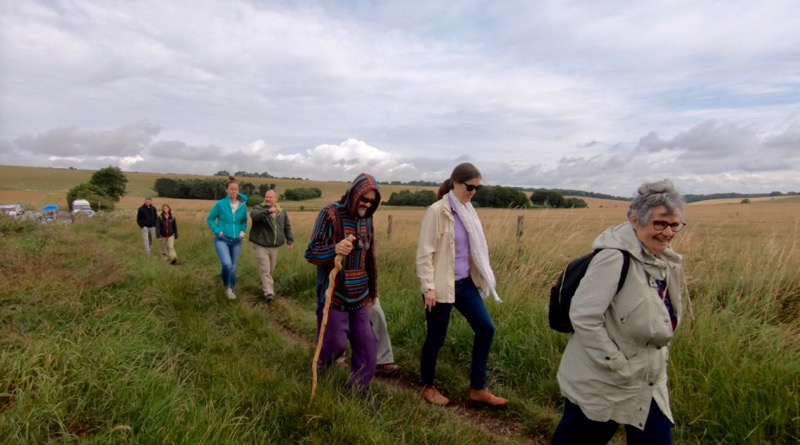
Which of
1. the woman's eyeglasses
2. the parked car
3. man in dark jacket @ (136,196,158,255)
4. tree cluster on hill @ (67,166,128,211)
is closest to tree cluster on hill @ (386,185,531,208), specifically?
the woman's eyeglasses

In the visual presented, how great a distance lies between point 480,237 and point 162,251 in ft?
33.3

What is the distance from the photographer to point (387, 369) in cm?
402

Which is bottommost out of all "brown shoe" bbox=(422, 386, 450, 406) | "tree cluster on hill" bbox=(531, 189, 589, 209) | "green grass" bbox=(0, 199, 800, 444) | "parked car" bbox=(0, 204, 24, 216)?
"brown shoe" bbox=(422, 386, 450, 406)

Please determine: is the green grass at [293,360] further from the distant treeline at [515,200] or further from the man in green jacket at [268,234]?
the distant treeline at [515,200]

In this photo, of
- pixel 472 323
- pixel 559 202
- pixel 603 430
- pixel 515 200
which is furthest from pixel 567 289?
pixel 559 202

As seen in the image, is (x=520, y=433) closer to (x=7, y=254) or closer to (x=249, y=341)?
(x=249, y=341)

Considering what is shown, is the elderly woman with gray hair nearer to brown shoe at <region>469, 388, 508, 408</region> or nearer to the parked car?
brown shoe at <region>469, 388, 508, 408</region>

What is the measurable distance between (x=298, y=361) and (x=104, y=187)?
63.5 m

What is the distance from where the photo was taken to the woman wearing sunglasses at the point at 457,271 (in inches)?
127

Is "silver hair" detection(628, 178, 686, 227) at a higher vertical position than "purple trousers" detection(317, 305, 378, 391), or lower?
higher

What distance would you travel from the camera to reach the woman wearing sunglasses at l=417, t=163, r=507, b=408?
3217mm

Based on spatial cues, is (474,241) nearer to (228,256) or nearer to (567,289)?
(567,289)

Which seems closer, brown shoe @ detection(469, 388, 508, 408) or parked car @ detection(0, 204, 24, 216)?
brown shoe @ detection(469, 388, 508, 408)

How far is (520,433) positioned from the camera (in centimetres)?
309
